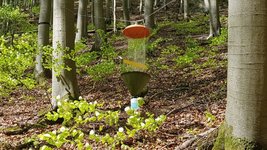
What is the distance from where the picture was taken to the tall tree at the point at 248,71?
2.71 m

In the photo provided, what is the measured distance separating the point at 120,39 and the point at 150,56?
21.9 ft

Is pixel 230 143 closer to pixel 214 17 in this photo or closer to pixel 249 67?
pixel 249 67

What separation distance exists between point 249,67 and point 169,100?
4650mm

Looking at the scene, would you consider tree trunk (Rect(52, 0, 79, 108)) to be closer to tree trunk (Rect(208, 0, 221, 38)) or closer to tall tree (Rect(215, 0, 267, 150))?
tall tree (Rect(215, 0, 267, 150))

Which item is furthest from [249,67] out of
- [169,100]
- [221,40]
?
[221,40]

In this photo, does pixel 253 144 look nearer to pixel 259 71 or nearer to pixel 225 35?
pixel 259 71

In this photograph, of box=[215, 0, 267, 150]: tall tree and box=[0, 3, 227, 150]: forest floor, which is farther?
box=[0, 3, 227, 150]: forest floor

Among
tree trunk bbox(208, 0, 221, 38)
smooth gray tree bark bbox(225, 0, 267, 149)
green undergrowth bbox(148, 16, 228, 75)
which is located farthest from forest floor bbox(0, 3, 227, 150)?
tree trunk bbox(208, 0, 221, 38)

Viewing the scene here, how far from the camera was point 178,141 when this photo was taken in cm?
483

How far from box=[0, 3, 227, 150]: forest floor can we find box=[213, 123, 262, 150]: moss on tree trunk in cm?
39

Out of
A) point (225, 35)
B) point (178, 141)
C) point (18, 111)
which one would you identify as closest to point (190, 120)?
point (178, 141)

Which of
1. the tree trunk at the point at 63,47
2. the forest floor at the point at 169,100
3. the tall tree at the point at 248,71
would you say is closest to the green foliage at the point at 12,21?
the forest floor at the point at 169,100

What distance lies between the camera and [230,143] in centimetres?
302

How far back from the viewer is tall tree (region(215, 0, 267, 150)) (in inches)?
107
